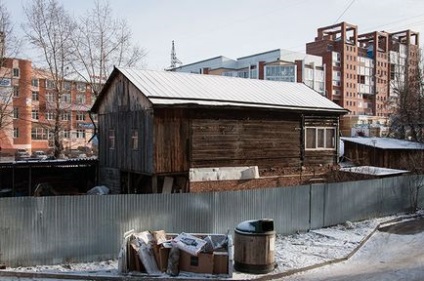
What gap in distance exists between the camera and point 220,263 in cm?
1005

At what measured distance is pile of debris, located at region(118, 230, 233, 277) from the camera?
9984 mm

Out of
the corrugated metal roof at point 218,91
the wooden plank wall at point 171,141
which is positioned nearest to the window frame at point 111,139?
the corrugated metal roof at point 218,91

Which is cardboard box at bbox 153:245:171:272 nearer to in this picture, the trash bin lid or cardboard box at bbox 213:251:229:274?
cardboard box at bbox 213:251:229:274

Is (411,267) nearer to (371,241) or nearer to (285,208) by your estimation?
(371,241)

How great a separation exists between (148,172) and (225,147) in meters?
3.93

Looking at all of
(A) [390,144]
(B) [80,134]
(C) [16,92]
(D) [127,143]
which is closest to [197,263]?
(D) [127,143]

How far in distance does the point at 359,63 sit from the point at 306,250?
119 m

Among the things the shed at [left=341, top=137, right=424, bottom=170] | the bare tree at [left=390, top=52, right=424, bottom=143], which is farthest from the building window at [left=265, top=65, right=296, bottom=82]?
the shed at [left=341, top=137, right=424, bottom=170]

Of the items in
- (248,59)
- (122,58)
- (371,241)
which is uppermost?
(248,59)

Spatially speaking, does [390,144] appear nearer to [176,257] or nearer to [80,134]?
[176,257]

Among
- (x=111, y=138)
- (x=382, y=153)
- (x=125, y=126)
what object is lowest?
(x=382, y=153)

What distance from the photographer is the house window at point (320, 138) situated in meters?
23.8

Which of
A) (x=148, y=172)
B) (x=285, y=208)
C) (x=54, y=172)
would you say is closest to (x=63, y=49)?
(x=54, y=172)

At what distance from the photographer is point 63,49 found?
37750mm
